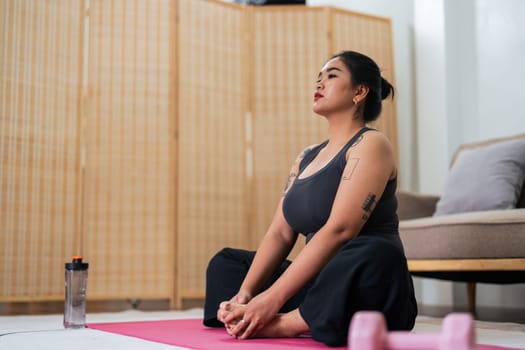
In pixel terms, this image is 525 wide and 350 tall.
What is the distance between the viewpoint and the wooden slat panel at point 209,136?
3723 millimetres

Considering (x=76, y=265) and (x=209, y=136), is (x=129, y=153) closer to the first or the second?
(x=209, y=136)

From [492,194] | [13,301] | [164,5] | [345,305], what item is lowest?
[13,301]

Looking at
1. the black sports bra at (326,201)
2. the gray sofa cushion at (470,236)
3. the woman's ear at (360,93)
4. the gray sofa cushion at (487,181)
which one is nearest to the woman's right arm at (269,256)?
the black sports bra at (326,201)

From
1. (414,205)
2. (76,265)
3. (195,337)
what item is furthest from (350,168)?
(414,205)

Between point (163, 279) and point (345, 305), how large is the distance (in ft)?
7.37

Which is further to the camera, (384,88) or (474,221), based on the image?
(474,221)

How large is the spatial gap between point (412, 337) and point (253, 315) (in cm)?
81

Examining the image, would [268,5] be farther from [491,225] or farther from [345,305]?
[345,305]

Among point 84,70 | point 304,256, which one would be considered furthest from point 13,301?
point 304,256

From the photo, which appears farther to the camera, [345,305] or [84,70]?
[84,70]

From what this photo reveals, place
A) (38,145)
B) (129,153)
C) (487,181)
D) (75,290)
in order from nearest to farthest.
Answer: (75,290) < (487,181) < (38,145) < (129,153)

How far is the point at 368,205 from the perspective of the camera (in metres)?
1.69

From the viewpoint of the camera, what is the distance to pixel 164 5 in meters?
3.81

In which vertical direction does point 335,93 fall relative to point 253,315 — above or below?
above
